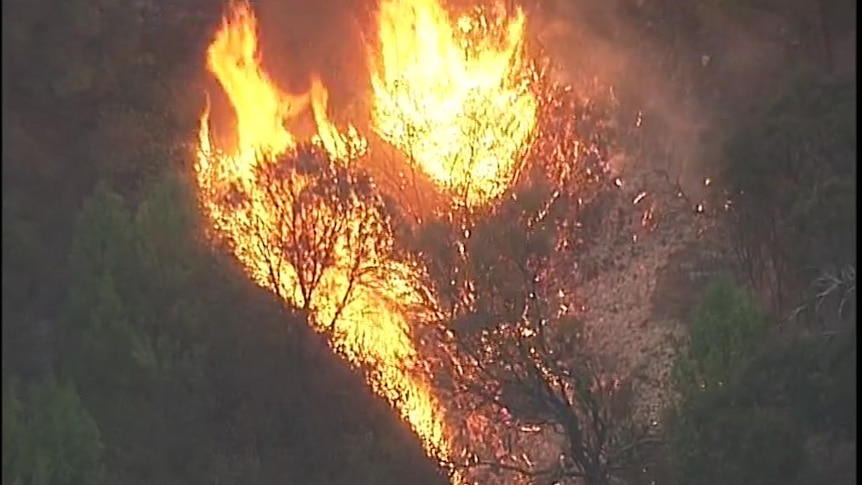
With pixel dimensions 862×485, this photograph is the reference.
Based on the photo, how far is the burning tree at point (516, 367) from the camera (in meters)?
10.9

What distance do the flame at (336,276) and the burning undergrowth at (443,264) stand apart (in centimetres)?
2

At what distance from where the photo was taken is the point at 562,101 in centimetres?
1611

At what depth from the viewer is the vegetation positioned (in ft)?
29.1

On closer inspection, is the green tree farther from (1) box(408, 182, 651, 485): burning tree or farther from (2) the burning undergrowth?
(1) box(408, 182, 651, 485): burning tree

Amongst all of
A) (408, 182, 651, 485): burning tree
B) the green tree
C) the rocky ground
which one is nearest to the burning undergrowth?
(408, 182, 651, 485): burning tree

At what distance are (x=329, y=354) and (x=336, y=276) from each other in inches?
56.9

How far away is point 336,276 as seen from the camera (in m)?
12.1

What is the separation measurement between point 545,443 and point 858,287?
8.68 feet

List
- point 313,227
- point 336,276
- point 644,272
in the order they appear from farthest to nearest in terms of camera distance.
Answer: point 644,272
point 336,276
point 313,227

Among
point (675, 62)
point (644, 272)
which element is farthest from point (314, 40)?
point (644, 272)

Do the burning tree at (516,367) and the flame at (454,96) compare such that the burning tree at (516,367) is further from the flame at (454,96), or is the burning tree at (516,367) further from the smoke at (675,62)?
the smoke at (675,62)

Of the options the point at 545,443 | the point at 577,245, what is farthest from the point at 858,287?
the point at 577,245

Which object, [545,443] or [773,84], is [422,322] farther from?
[773,84]

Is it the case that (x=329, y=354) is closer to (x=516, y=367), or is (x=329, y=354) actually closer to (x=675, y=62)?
(x=516, y=367)
